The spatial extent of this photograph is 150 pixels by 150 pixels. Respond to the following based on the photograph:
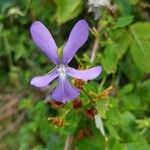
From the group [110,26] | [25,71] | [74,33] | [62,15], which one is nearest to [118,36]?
[110,26]

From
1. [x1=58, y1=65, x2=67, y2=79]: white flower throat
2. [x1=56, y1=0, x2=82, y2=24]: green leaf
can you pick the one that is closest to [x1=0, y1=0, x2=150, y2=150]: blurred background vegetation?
[x1=56, y1=0, x2=82, y2=24]: green leaf

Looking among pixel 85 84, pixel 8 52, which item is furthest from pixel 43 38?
pixel 8 52

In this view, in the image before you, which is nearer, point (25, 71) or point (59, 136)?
point (59, 136)

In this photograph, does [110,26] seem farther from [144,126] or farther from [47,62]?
[47,62]

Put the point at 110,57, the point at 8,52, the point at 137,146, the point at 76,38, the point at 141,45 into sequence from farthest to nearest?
1. the point at 8,52
2. the point at 141,45
3. the point at 137,146
4. the point at 110,57
5. the point at 76,38

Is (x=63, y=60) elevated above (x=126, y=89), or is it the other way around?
(x=63, y=60)

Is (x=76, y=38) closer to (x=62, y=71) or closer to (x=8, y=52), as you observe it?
(x=62, y=71)

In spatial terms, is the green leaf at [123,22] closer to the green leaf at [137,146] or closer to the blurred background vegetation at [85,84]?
the blurred background vegetation at [85,84]

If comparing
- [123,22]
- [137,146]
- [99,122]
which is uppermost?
[123,22]
